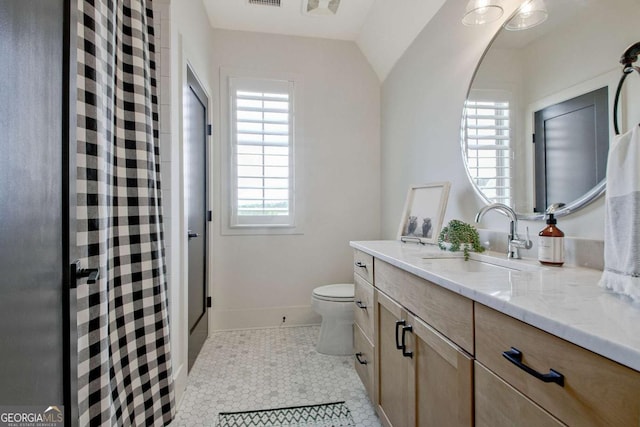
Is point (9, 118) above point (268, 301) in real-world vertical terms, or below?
above

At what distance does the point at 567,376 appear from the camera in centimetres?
55

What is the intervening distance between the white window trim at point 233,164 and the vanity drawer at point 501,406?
214 centimetres

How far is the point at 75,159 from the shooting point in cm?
79

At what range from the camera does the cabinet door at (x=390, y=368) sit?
121 cm

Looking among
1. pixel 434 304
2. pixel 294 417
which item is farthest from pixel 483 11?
pixel 294 417

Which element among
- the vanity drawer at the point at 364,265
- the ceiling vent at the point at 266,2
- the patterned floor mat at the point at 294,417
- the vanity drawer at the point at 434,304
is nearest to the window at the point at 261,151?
the ceiling vent at the point at 266,2

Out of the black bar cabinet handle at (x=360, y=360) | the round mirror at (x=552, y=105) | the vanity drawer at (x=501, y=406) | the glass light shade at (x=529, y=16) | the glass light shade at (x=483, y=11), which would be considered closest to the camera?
the vanity drawer at (x=501, y=406)

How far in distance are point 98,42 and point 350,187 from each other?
86.8 inches

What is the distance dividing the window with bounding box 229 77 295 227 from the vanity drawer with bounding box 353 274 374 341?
1.17 meters

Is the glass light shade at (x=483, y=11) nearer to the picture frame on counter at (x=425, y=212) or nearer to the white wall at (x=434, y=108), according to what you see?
the white wall at (x=434, y=108)

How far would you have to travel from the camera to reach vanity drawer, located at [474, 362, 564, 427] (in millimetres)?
616

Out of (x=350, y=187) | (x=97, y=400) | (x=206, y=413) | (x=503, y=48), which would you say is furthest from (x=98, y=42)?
(x=350, y=187)

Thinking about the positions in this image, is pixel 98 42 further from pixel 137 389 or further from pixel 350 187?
pixel 350 187

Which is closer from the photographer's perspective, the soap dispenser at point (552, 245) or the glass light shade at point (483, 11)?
the soap dispenser at point (552, 245)
